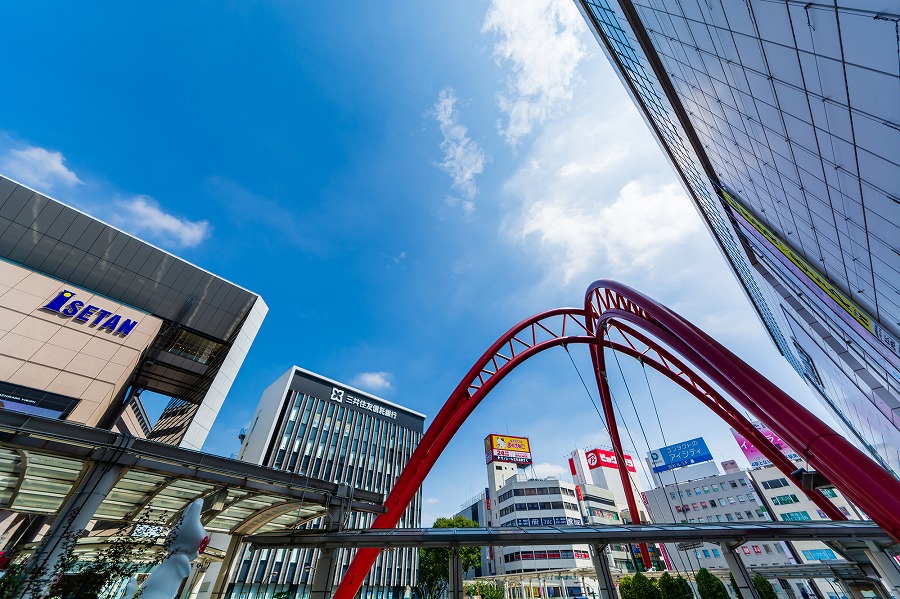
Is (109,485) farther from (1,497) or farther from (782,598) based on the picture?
(782,598)

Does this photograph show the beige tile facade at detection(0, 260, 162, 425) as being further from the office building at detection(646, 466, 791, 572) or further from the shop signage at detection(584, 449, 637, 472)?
the shop signage at detection(584, 449, 637, 472)

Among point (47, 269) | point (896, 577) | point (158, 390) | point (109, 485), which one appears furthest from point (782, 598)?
point (47, 269)

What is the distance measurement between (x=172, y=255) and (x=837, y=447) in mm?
37299

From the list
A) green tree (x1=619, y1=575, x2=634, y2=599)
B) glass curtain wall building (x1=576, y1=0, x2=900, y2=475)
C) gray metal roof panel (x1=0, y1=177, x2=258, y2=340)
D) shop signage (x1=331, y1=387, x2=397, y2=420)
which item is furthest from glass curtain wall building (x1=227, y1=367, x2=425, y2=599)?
glass curtain wall building (x1=576, y1=0, x2=900, y2=475)

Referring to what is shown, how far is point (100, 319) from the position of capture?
24484 mm

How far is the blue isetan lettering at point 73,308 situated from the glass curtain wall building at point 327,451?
32121 millimetres

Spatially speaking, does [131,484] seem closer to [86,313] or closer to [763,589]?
[86,313]

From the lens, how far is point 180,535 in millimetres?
8125

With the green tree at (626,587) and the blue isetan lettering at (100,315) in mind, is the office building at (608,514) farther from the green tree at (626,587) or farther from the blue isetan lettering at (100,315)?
the blue isetan lettering at (100,315)

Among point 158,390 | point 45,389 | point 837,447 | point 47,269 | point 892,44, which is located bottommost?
point 837,447

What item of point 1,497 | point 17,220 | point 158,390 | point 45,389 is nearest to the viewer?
point 1,497

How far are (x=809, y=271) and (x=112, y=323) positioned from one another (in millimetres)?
40963

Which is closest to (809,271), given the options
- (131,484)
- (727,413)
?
(727,413)

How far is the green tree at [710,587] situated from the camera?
2562 centimetres
